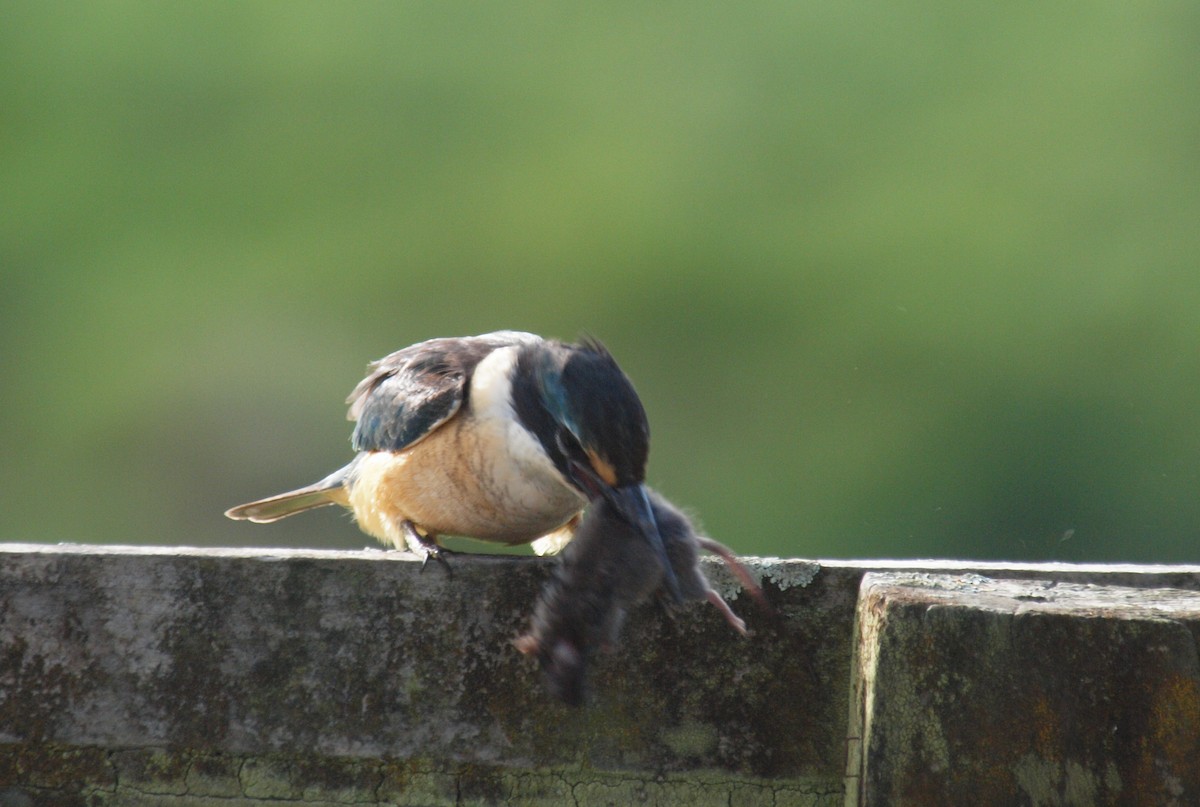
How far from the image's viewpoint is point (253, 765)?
2348 mm

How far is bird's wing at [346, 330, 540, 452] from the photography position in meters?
3.38

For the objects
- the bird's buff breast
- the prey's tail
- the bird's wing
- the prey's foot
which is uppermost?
the bird's wing

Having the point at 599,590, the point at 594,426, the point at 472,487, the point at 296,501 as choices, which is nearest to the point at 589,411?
the point at 594,426

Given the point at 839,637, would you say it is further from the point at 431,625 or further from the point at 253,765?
the point at 253,765

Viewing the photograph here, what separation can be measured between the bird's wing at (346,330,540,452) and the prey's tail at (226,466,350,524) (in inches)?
15.1

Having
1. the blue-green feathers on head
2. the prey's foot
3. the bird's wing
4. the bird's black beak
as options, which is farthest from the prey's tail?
the bird's black beak

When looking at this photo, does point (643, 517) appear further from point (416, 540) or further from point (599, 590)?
point (416, 540)

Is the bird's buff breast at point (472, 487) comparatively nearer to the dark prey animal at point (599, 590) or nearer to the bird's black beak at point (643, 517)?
the bird's black beak at point (643, 517)

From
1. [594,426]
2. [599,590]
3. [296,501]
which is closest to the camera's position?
[599,590]

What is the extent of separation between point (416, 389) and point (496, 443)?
41 cm

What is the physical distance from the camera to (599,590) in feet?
7.42

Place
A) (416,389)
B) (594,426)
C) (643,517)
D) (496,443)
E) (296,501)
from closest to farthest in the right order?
(643,517), (594,426), (496,443), (416,389), (296,501)

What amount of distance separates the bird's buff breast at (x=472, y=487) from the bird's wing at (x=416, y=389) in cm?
4

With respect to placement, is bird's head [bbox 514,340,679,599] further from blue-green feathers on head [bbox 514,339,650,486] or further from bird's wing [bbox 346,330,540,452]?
bird's wing [bbox 346,330,540,452]
